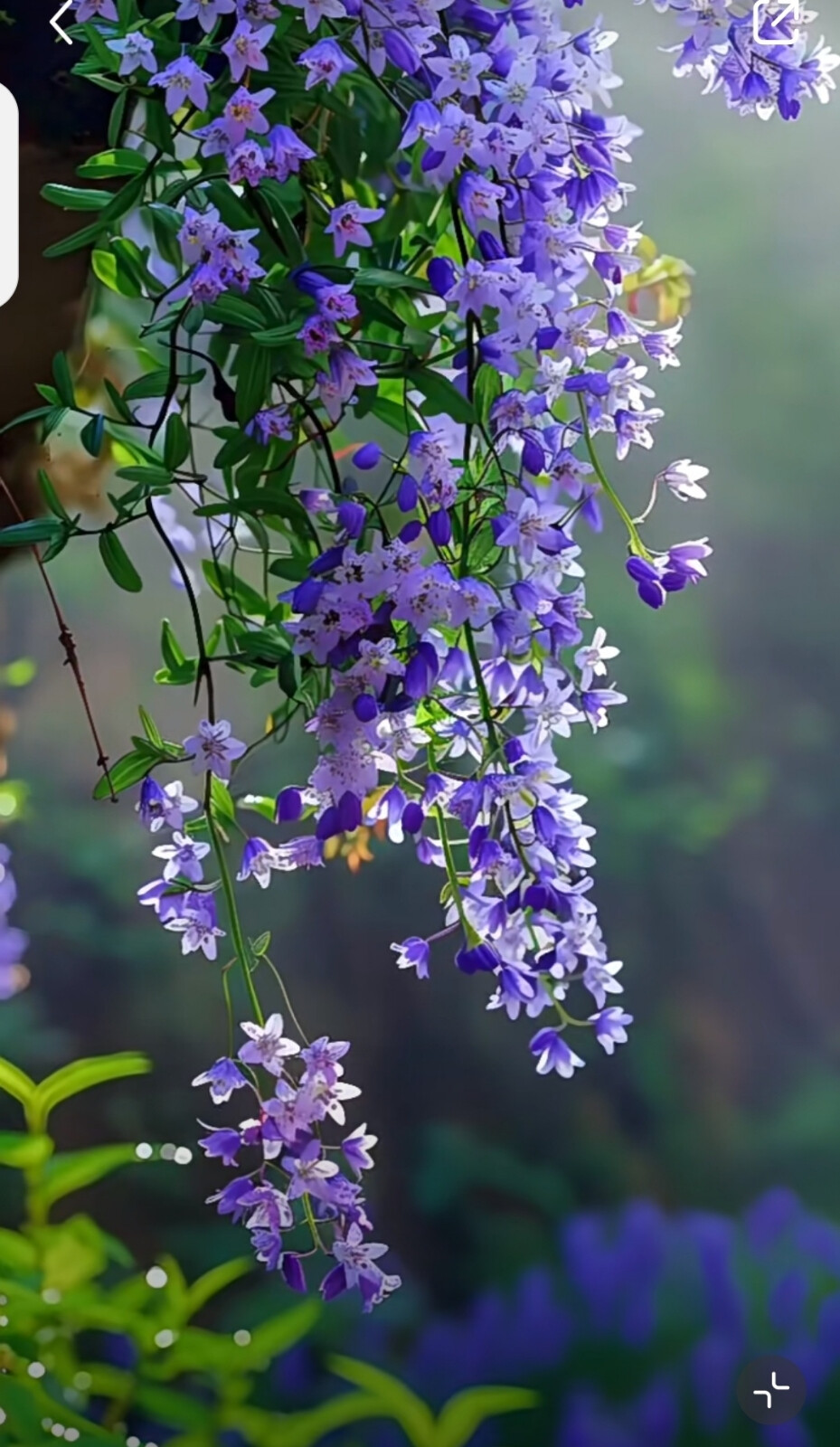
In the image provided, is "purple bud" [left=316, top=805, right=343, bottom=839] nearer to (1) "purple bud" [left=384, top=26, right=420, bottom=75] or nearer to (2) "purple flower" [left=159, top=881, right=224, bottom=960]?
(2) "purple flower" [left=159, top=881, right=224, bottom=960]

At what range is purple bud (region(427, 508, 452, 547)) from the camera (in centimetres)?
77

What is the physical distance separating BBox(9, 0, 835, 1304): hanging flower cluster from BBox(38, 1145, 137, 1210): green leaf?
1.48 ft

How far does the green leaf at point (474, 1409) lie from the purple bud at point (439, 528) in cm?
85

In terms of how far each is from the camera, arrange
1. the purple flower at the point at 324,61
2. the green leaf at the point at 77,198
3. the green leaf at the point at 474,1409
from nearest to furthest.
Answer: the purple flower at the point at 324,61
the green leaf at the point at 77,198
the green leaf at the point at 474,1409

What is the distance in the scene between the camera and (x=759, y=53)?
0.79m

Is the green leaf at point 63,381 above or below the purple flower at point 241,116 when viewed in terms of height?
below

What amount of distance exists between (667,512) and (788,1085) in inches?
21.3

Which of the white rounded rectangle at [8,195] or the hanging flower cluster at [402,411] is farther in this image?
the white rounded rectangle at [8,195]

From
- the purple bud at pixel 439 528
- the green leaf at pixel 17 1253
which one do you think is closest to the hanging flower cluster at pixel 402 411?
the purple bud at pixel 439 528

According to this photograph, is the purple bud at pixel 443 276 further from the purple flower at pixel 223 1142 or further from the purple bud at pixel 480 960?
the purple flower at pixel 223 1142

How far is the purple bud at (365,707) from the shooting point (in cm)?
75

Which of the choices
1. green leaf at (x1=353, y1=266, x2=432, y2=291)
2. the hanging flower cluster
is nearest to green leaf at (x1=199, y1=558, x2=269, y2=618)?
the hanging flower cluster

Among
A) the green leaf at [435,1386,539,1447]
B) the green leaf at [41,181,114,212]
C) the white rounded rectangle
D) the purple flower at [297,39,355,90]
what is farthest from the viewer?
the green leaf at [435,1386,539,1447]

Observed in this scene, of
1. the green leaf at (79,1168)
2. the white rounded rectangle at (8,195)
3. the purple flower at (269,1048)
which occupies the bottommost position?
the purple flower at (269,1048)
